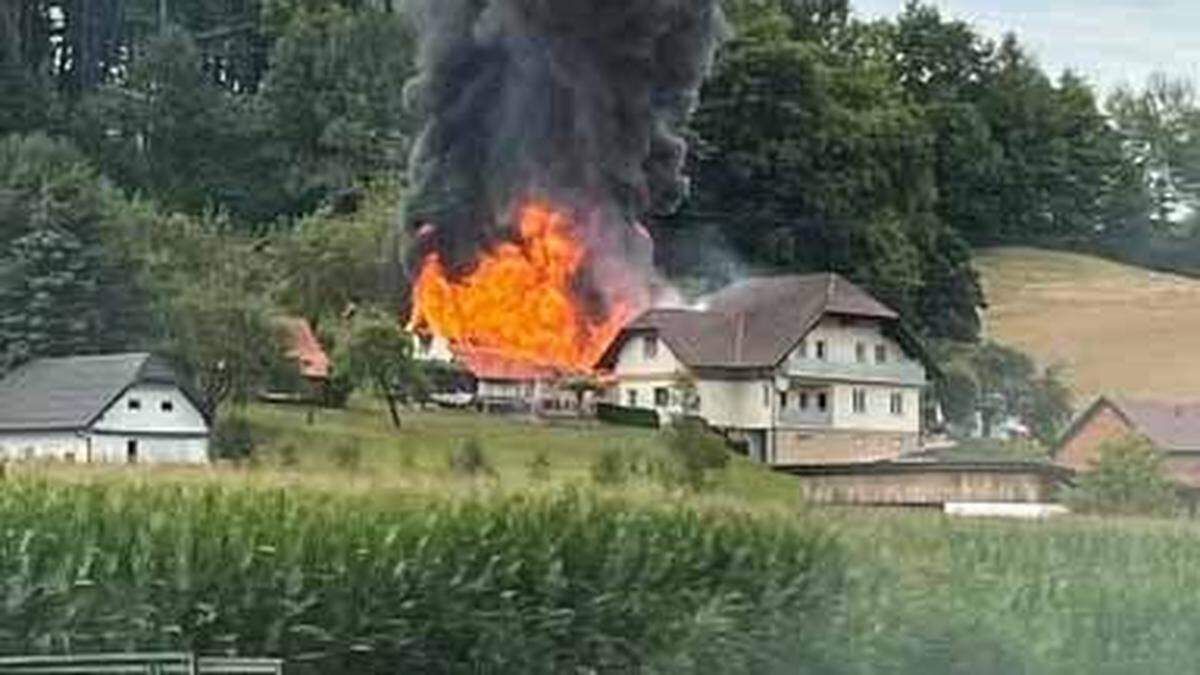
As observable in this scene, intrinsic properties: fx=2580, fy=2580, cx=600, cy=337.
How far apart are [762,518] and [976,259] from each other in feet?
307

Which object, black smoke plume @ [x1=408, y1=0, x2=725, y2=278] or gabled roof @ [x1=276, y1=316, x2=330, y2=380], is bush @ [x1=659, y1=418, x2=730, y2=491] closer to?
black smoke plume @ [x1=408, y1=0, x2=725, y2=278]

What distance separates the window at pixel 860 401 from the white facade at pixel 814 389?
0.02 m

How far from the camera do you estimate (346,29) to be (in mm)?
105312

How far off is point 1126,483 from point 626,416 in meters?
20.6

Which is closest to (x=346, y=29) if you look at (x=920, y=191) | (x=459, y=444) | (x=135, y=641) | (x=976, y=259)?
(x=920, y=191)

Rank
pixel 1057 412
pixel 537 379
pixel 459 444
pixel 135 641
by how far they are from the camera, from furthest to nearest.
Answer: pixel 1057 412 → pixel 537 379 → pixel 459 444 → pixel 135 641

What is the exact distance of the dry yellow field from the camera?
95.6 m

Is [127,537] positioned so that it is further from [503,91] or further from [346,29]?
[346,29]

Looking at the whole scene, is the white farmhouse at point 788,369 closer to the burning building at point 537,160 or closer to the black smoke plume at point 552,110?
the burning building at point 537,160

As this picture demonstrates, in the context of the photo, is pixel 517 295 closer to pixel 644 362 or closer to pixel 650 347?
pixel 650 347

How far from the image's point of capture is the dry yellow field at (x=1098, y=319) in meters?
95.6

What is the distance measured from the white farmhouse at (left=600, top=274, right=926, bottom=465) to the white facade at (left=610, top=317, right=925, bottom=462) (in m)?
0.03

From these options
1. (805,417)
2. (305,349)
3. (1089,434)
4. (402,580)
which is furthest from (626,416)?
(402,580)

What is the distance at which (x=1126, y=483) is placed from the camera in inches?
2072
